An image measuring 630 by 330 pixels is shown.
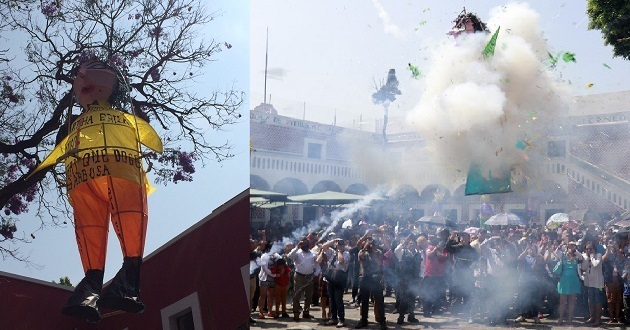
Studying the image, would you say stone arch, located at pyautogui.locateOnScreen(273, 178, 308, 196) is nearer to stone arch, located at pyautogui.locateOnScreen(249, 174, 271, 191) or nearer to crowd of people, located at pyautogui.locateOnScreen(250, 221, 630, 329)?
stone arch, located at pyautogui.locateOnScreen(249, 174, 271, 191)

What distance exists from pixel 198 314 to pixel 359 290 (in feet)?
5.95

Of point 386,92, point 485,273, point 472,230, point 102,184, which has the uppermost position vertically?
point 386,92

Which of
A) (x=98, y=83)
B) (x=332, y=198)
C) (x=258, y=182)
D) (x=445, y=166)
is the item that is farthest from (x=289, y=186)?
(x=98, y=83)

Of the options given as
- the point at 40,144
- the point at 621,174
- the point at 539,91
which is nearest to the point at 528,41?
the point at 539,91

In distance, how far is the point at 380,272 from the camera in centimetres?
425

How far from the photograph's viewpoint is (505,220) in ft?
11.1

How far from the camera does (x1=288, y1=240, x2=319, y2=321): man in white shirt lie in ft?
18.6

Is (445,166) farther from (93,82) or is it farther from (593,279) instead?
(593,279)

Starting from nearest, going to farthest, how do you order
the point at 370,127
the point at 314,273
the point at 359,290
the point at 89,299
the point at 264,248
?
the point at 89,299, the point at 370,127, the point at 359,290, the point at 264,248, the point at 314,273

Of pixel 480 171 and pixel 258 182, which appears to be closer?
pixel 480 171

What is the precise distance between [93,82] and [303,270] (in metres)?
3.95

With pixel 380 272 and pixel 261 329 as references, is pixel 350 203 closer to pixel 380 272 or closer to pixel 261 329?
pixel 380 272

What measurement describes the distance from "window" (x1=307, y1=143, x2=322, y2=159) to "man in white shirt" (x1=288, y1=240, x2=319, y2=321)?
2133 millimetres

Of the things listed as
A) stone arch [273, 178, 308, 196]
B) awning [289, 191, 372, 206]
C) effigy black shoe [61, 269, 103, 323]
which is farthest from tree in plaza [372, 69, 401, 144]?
effigy black shoe [61, 269, 103, 323]
